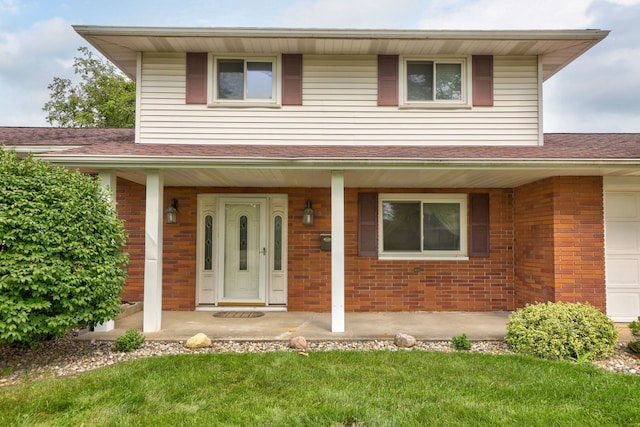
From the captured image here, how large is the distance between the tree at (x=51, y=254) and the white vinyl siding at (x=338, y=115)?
2551 millimetres

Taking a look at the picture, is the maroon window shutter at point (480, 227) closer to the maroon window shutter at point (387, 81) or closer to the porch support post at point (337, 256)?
the maroon window shutter at point (387, 81)

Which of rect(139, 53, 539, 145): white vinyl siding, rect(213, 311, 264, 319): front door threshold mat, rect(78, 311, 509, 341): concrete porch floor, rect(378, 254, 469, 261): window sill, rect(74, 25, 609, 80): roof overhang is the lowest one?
rect(213, 311, 264, 319): front door threshold mat

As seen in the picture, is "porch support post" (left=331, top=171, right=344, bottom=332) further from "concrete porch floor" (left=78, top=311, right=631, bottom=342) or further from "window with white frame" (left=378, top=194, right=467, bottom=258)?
"window with white frame" (left=378, top=194, right=467, bottom=258)

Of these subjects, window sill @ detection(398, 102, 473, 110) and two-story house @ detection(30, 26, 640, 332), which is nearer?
two-story house @ detection(30, 26, 640, 332)

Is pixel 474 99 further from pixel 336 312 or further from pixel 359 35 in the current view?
pixel 336 312

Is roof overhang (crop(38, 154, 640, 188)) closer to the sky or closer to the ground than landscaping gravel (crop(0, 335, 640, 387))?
closer to the sky

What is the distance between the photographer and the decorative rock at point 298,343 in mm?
5000

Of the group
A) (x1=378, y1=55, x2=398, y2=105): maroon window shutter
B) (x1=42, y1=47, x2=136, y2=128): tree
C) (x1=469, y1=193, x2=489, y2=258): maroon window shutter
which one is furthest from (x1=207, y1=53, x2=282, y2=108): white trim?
(x1=42, y1=47, x2=136, y2=128): tree

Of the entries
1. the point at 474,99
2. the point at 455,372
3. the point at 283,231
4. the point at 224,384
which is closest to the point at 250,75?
the point at 283,231

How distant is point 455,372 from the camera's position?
4082 mm

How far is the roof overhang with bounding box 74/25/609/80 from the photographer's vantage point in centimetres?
662

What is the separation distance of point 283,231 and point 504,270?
14.3 ft

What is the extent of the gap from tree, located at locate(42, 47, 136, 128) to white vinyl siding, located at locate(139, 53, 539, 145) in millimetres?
14042

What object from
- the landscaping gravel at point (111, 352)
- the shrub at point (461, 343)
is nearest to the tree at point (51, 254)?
the landscaping gravel at point (111, 352)
